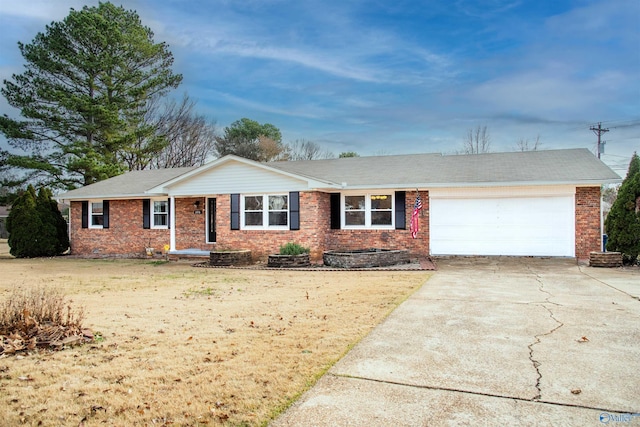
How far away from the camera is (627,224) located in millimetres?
13086

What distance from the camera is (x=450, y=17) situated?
14836 mm

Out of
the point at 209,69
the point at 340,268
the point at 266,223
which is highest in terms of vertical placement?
the point at 209,69

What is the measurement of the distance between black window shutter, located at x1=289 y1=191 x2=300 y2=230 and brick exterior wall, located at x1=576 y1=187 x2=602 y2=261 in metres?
9.18

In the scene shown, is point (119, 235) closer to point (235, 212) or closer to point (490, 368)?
point (235, 212)

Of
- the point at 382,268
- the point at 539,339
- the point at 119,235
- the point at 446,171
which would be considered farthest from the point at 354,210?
the point at 539,339

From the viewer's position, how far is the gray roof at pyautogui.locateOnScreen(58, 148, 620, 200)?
14469mm

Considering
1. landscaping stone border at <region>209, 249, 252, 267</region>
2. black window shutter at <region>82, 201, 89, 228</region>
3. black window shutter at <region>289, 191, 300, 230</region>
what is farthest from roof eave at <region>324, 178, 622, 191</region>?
black window shutter at <region>82, 201, 89, 228</region>

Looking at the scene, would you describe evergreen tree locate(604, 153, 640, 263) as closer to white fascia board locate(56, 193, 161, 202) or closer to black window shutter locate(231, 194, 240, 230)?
black window shutter locate(231, 194, 240, 230)

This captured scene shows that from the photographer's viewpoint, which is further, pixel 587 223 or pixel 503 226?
pixel 503 226

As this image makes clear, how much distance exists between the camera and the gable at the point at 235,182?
51.6 feet

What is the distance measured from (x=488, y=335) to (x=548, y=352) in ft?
2.62

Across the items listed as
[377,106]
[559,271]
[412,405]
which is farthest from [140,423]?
[377,106]

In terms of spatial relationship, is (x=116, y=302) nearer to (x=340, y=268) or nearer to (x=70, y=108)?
(x=340, y=268)

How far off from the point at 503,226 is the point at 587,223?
98.6 inches
